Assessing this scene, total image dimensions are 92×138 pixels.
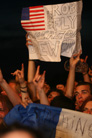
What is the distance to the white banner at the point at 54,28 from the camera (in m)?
1.62

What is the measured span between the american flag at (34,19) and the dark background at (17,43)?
2.25 meters

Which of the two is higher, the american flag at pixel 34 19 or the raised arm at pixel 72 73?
the american flag at pixel 34 19

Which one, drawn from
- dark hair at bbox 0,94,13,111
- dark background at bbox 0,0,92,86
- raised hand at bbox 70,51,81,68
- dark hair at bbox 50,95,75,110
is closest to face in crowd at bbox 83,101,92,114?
dark hair at bbox 50,95,75,110

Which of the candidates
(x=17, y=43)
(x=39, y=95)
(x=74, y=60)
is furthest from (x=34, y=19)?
(x=17, y=43)

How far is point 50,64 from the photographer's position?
14.5 ft

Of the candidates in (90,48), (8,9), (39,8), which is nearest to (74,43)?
(39,8)

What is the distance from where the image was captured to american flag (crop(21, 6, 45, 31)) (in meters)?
1.71

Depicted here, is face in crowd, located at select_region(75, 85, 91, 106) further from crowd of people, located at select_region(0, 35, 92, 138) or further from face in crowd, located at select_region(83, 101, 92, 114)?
face in crowd, located at select_region(83, 101, 92, 114)

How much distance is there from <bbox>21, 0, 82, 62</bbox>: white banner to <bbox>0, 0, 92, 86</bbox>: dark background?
89.5 inches

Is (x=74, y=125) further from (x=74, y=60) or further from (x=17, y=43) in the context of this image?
(x=17, y=43)

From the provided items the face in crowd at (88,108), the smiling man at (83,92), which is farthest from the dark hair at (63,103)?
the smiling man at (83,92)

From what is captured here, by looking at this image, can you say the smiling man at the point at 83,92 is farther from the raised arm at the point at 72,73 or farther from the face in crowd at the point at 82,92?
the raised arm at the point at 72,73

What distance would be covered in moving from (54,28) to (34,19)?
0.69 ft

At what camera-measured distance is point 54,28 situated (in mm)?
1696
